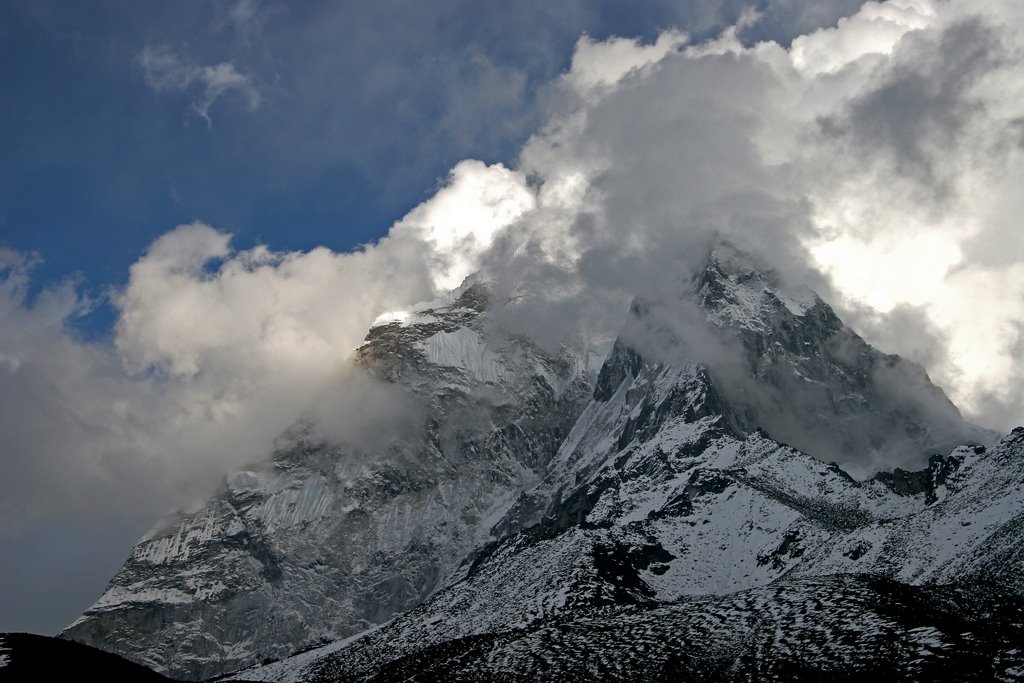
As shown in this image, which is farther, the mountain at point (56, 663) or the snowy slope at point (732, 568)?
the snowy slope at point (732, 568)

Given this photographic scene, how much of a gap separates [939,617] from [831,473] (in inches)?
4476

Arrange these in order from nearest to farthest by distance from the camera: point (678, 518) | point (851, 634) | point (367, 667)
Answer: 1. point (851, 634)
2. point (367, 667)
3. point (678, 518)

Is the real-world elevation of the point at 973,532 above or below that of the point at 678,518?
below

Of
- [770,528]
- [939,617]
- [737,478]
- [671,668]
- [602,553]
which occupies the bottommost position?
[671,668]

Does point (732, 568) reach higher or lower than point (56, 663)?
higher

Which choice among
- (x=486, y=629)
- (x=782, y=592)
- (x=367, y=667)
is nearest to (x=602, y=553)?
(x=486, y=629)

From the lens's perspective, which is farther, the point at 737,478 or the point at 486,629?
the point at 737,478

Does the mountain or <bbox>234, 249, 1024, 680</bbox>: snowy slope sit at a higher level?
<bbox>234, 249, 1024, 680</bbox>: snowy slope

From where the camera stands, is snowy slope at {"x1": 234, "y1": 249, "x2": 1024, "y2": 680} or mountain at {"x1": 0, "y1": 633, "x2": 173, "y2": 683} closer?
mountain at {"x1": 0, "y1": 633, "x2": 173, "y2": 683}

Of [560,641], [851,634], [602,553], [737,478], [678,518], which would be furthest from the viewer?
[737,478]

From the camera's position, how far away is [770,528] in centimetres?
13338

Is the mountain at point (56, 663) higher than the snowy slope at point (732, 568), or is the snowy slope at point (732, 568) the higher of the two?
the snowy slope at point (732, 568)

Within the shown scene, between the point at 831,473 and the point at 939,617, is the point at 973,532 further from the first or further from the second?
the point at 831,473

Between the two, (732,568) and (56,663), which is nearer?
(56,663)
